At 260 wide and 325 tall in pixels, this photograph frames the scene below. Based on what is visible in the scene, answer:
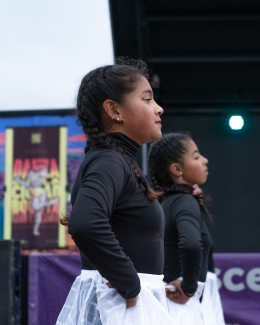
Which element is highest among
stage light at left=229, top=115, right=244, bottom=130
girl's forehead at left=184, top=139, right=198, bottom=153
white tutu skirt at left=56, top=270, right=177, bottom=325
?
stage light at left=229, top=115, right=244, bottom=130

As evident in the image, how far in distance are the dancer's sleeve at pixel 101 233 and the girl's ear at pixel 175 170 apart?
1.59m

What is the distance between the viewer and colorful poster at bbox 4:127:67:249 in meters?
6.85

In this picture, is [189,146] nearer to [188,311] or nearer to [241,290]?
[188,311]

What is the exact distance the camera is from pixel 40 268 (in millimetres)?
4766

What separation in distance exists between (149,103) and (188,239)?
3.50 ft

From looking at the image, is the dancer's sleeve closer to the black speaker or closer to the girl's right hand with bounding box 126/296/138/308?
the girl's right hand with bounding box 126/296/138/308

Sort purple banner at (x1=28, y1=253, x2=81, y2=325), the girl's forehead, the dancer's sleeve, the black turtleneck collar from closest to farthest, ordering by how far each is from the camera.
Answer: the dancer's sleeve → the black turtleneck collar → the girl's forehead → purple banner at (x1=28, y1=253, x2=81, y2=325)

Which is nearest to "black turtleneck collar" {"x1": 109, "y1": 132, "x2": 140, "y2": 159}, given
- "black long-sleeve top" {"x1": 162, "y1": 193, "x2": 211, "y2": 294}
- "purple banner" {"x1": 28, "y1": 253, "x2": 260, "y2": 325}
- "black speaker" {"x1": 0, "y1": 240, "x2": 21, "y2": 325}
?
"black long-sleeve top" {"x1": 162, "y1": 193, "x2": 211, "y2": 294}

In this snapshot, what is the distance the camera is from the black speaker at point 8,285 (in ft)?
12.8

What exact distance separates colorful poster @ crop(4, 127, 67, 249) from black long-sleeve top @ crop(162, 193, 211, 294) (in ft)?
11.6

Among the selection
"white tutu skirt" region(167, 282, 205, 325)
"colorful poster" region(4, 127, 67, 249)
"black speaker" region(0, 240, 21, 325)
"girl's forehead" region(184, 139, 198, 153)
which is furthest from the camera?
"colorful poster" region(4, 127, 67, 249)

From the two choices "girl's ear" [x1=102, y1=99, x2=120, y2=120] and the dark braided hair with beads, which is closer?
"girl's ear" [x1=102, y1=99, x2=120, y2=120]

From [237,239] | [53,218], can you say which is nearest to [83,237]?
[53,218]

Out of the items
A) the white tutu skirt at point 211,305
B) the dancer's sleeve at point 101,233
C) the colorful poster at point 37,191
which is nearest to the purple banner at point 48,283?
the white tutu skirt at point 211,305
